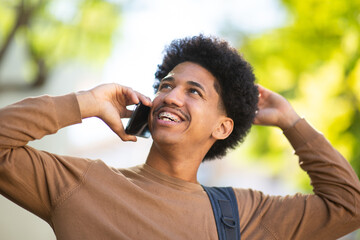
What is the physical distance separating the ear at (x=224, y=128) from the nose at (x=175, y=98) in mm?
348

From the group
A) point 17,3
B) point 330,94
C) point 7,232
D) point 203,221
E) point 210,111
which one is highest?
point 330,94

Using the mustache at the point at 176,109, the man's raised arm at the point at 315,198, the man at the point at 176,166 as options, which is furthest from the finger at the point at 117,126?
the man's raised arm at the point at 315,198

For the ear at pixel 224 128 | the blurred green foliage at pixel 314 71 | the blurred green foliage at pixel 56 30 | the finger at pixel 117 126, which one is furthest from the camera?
the blurred green foliage at pixel 56 30

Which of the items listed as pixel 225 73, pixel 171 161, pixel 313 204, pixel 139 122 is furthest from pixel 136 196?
pixel 313 204

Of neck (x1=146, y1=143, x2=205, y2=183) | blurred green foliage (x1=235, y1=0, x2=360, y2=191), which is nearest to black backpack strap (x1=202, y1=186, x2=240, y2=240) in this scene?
neck (x1=146, y1=143, x2=205, y2=183)

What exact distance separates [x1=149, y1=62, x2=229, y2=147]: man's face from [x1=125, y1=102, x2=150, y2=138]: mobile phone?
0.19ft

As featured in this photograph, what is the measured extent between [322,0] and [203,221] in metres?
3.99

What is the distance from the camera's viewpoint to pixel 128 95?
9.74ft

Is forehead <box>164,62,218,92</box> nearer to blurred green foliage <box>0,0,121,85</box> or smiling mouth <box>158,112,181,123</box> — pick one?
smiling mouth <box>158,112,181,123</box>

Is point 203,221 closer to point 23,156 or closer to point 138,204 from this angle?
point 138,204

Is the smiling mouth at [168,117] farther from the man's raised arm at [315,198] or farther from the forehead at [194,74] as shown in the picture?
the man's raised arm at [315,198]

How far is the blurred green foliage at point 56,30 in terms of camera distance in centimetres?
661

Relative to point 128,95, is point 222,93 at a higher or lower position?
higher

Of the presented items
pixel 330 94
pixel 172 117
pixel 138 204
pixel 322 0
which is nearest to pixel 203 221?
pixel 138 204
